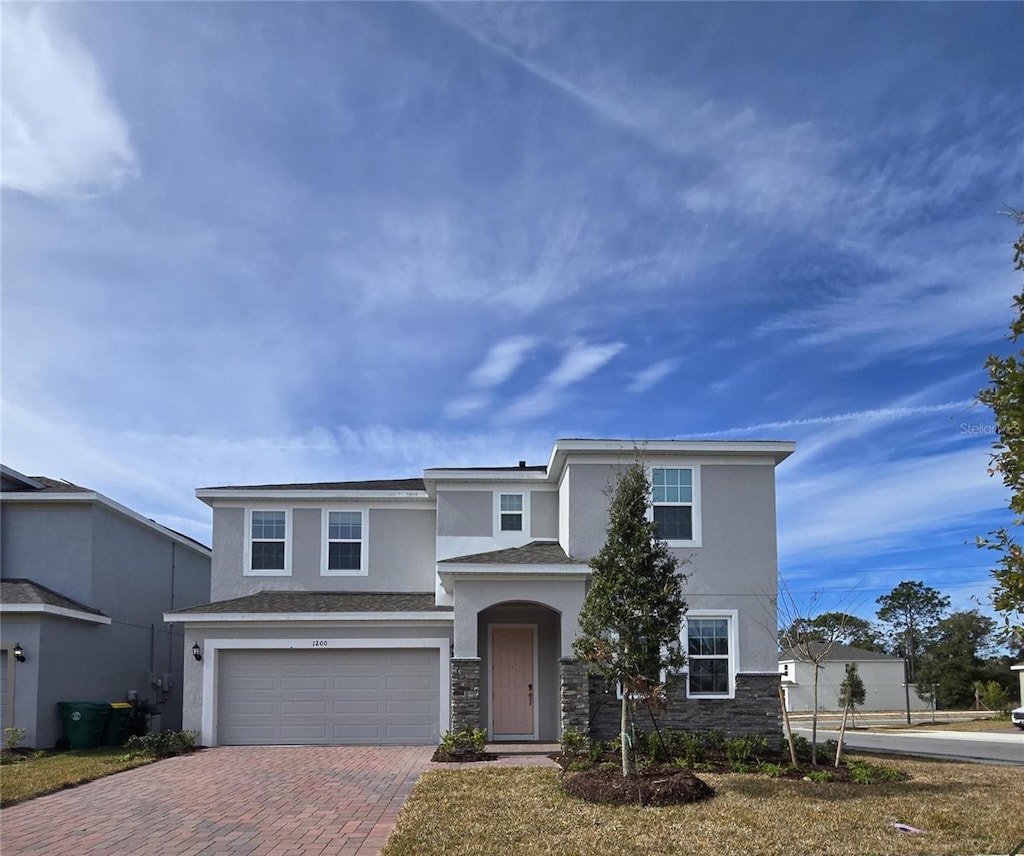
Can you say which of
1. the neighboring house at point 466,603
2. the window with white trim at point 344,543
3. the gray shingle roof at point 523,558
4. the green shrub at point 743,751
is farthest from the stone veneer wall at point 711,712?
the window with white trim at point 344,543

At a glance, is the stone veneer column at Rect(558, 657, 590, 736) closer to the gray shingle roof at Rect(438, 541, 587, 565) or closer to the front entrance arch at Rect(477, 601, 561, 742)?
the gray shingle roof at Rect(438, 541, 587, 565)

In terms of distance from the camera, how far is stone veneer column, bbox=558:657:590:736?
16.1m

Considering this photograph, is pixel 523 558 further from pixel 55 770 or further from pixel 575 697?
pixel 55 770

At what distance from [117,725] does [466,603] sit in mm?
8304

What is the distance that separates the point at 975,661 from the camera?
5206cm

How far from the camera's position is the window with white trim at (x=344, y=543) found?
20.9 m

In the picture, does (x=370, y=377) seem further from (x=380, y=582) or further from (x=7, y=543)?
(x=7, y=543)

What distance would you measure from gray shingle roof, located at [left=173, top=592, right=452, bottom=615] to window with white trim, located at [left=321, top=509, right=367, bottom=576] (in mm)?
601

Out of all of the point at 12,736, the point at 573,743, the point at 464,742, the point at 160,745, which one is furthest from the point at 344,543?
the point at 573,743

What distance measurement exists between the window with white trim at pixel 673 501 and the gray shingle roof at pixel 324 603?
182 inches

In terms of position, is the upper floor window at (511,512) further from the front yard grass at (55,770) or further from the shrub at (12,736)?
the shrub at (12,736)

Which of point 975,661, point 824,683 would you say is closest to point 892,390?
point 824,683

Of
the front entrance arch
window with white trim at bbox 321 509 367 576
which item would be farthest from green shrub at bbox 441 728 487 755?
window with white trim at bbox 321 509 367 576

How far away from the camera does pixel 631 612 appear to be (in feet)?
39.4
